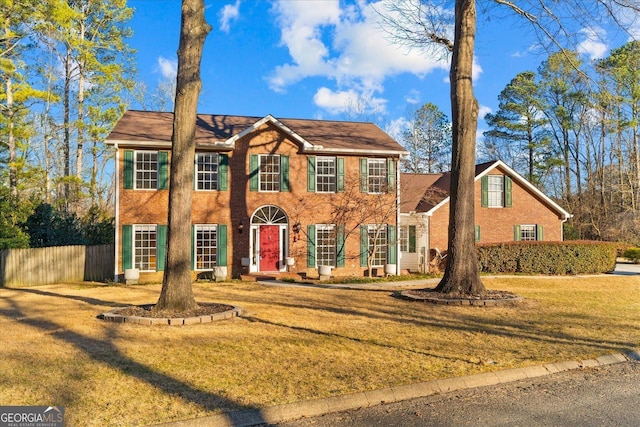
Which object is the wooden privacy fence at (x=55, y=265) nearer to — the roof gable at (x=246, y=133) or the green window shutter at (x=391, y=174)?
the roof gable at (x=246, y=133)

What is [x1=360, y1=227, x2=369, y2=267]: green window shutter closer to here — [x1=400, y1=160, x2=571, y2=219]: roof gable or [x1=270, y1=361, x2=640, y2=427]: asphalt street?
[x1=400, y1=160, x2=571, y2=219]: roof gable

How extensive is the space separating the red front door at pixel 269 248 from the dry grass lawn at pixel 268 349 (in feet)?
24.4

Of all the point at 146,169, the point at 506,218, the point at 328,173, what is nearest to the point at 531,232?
the point at 506,218

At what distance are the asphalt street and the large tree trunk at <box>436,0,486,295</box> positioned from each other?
21.6 ft

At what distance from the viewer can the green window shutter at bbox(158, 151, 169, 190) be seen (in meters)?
19.0

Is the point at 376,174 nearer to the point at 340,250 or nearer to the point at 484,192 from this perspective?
the point at 340,250

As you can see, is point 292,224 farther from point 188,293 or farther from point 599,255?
point 599,255

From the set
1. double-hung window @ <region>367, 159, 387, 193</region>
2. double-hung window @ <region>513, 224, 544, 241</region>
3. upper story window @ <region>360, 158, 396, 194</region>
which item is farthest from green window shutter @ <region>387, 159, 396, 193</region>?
double-hung window @ <region>513, 224, 544, 241</region>

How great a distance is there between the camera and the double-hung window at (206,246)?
1930cm

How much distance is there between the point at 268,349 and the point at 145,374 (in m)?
1.85

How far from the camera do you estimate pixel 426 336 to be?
320 inches

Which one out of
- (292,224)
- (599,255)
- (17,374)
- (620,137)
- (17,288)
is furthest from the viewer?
(620,137)

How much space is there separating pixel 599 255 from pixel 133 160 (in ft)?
69.4

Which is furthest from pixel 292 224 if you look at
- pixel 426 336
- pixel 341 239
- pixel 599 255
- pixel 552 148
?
pixel 552 148
